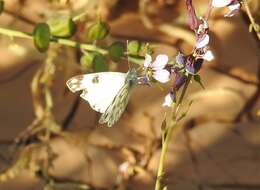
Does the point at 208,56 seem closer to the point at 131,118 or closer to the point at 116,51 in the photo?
the point at 116,51

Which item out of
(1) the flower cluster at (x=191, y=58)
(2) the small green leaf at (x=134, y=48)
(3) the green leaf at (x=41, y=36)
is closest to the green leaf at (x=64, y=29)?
(3) the green leaf at (x=41, y=36)

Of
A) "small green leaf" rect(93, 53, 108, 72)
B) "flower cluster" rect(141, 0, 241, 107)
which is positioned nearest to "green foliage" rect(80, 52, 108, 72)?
"small green leaf" rect(93, 53, 108, 72)

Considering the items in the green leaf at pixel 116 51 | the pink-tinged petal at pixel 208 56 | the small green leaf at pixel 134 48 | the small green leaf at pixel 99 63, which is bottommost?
the small green leaf at pixel 99 63

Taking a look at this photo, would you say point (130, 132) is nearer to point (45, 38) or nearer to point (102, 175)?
point (102, 175)

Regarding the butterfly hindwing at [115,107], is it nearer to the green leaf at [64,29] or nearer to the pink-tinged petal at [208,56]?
the pink-tinged petal at [208,56]

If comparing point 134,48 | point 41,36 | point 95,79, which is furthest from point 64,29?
point 95,79

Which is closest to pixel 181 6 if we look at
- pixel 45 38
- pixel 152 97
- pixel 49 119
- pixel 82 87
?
pixel 152 97
